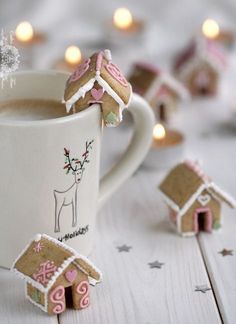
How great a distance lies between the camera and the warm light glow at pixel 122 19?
1.33 meters

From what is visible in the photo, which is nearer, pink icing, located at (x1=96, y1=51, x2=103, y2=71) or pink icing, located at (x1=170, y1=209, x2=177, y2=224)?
pink icing, located at (x1=96, y1=51, x2=103, y2=71)

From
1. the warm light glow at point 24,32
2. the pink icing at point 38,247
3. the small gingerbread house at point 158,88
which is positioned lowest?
the pink icing at point 38,247

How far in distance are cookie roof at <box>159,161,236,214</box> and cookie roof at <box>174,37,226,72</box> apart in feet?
1.06

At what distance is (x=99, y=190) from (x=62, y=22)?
0.58 meters

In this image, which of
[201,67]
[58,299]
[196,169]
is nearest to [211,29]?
[201,67]

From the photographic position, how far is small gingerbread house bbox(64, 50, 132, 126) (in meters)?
0.78

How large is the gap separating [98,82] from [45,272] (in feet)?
0.59

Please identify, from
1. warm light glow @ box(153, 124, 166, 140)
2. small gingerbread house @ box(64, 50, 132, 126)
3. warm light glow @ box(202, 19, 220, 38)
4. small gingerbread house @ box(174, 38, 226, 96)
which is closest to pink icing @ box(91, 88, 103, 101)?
small gingerbread house @ box(64, 50, 132, 126)

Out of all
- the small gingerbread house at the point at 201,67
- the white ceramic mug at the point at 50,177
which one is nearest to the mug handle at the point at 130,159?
the white ceramic mug at the point at 50,177

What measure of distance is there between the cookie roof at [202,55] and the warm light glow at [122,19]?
0.47 feet

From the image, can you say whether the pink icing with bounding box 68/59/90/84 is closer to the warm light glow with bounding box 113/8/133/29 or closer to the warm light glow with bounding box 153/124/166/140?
the warm light glow with bounding box 153/124/166/140

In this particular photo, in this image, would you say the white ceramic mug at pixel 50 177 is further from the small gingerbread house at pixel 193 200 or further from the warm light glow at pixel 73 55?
the warm light glow at pixel 73 55

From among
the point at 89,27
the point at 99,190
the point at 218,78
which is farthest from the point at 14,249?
the point at 89,27

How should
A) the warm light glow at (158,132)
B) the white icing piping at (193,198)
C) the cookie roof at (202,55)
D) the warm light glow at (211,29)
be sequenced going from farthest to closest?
the warm light glow at (211,29) < the cookie roof at (202,55) < the warm light glow at (158,132) < the white icing piping at (193,198)
